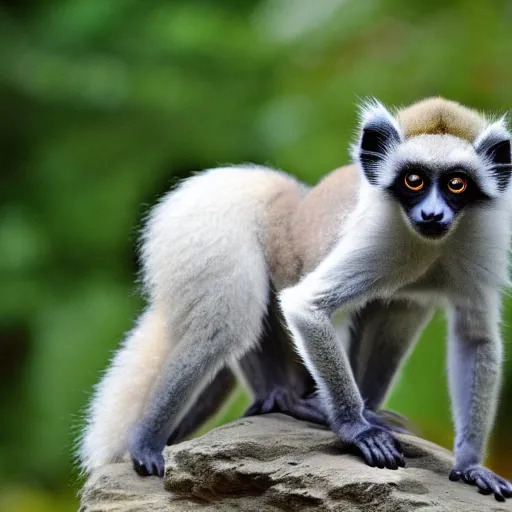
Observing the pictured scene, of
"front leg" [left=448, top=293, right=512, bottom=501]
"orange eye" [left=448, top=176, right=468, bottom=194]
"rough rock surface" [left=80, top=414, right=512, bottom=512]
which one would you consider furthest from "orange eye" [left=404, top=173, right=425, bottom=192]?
"rough rock surface" [left=80, top=414, right=512, bottom=512]

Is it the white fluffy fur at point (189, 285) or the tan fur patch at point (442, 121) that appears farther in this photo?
the white fluffy fur at point (189, 285)

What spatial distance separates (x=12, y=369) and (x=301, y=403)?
180 inches

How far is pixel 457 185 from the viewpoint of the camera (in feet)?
13.5

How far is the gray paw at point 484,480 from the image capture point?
416 cm

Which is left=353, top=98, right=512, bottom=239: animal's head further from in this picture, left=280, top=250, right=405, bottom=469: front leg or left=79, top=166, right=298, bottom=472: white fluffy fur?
left=79, top=166, right=298, bottom=472: white fluffy fur

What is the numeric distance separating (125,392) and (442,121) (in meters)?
2.04

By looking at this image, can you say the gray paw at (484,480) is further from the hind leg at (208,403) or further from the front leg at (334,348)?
the hind leg at (208,403)

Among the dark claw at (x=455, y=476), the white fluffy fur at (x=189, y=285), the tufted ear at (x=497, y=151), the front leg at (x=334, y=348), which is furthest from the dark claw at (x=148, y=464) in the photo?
the tufted ear at (x=497, y=151)

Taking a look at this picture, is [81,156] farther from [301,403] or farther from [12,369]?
[301,403]

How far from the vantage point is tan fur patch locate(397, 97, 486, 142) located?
13.9 ft

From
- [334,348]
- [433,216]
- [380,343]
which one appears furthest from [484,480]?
[433,216]

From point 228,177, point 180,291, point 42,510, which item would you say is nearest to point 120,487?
point 180,291

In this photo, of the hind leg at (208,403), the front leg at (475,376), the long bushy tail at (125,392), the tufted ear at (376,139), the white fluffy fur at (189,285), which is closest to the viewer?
the tufted ear at (376,139)

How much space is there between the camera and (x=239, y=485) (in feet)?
13.6
